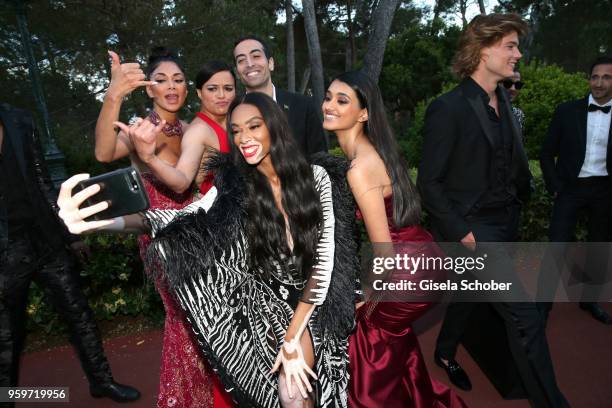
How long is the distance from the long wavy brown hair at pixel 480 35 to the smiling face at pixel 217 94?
154 cm

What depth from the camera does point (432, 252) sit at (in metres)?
2.66

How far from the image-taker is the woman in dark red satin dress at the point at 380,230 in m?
2.41

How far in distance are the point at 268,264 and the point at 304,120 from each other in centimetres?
172

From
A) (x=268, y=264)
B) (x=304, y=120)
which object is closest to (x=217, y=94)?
(x=304, y=120)

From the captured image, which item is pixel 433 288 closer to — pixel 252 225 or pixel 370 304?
pixel 370 304

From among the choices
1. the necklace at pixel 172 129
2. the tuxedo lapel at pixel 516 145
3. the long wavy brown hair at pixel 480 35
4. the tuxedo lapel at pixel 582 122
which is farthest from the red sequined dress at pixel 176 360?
the tuxedo lapel at pixel 582 122

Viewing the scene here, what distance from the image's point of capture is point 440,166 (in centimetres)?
280

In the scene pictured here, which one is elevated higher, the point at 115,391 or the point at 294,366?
the point at 294,366

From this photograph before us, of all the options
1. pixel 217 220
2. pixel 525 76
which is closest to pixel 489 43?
pixel 217 220

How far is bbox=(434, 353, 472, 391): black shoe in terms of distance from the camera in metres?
3.25

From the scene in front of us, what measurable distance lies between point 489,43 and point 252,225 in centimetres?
190

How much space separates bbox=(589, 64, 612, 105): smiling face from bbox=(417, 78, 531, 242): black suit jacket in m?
1.64

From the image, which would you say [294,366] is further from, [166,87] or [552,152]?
[552,152]

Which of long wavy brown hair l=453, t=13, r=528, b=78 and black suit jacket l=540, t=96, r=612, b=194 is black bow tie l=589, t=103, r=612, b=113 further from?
long wavy brown hair l=453, t=13, r=528, b=78
